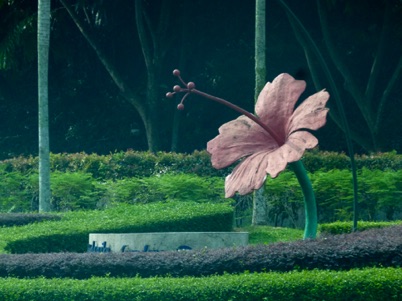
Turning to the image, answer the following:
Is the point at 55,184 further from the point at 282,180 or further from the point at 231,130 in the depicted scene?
the point at 231,130

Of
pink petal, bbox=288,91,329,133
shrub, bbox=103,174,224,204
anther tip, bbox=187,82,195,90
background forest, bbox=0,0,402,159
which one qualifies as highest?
background forest, bbox=0,0,402,159

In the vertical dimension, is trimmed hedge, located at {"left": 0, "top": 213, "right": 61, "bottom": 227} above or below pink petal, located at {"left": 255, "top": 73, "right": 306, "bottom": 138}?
below

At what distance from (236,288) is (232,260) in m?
0.89

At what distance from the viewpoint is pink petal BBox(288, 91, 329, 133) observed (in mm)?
8766

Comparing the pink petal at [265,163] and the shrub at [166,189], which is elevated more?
the pink petal at [265,163]

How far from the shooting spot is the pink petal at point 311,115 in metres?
8.77

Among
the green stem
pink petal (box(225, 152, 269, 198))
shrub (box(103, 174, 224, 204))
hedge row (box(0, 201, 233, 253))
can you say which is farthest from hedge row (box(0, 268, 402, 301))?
shrub (box(103, 174, 224, 204))

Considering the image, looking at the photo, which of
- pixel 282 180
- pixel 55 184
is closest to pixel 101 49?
pixel 55 184

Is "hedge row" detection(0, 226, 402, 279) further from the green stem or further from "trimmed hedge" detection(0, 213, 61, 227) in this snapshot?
"trimmed hedge" detection(0, 213, 61, 227)

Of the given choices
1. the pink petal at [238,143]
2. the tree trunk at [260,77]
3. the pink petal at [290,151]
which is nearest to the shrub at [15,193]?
the tree trunk at [260,77]

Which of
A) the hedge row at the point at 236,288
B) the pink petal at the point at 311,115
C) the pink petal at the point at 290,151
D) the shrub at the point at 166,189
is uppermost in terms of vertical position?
the pink petal at the point at 311,115

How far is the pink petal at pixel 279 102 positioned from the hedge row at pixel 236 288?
1.99 m

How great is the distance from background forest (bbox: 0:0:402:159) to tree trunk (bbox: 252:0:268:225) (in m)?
5.72

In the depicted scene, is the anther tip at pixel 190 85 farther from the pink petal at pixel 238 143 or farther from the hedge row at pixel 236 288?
the hedge row at pixel 236 288
